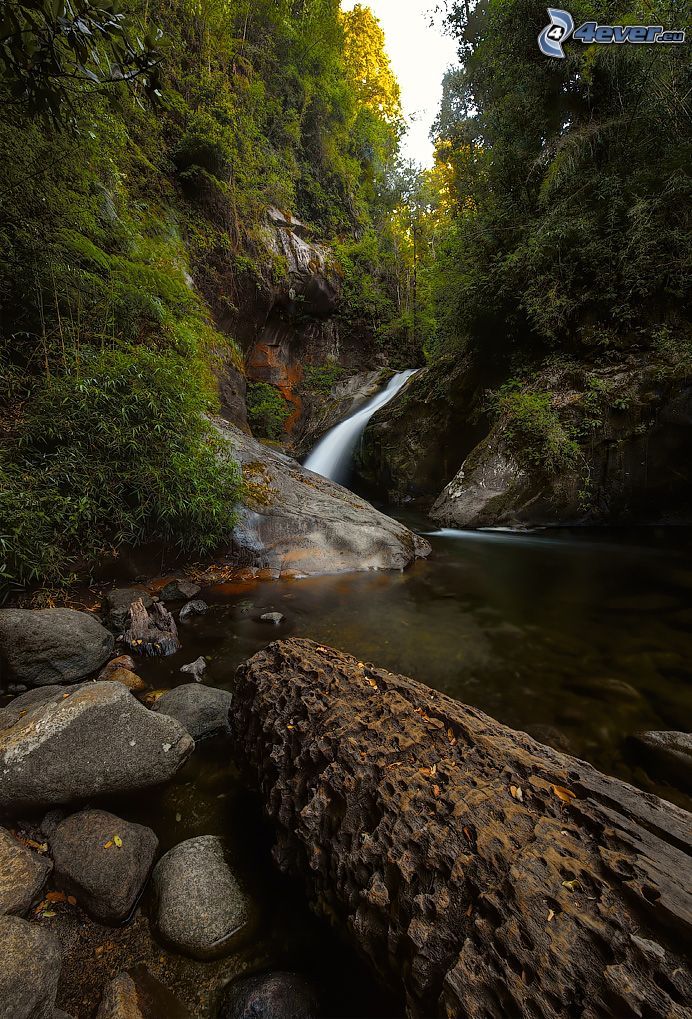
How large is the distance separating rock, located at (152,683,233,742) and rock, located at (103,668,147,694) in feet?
1.25

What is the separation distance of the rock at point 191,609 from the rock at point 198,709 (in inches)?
60.2

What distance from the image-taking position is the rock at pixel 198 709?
2426 mm

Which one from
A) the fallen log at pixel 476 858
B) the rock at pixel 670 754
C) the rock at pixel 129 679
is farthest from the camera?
the rock at pixel 129 679

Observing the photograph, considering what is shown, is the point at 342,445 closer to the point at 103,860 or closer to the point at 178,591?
the point at 178,591

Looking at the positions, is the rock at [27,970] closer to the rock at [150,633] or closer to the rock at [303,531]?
the rock at [150,633]

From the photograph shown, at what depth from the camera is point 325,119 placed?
16078 millimetres

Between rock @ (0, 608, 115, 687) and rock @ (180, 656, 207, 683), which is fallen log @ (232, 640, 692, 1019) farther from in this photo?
rock @ (0, 608, 115, 687)

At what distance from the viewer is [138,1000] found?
3.97 ft

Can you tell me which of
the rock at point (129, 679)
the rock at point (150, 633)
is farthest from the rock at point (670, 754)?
the rock at point (150, 633)

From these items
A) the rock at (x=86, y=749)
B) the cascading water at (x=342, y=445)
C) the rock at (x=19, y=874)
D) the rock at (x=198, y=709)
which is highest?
the cascading water at (x=342, y=445)

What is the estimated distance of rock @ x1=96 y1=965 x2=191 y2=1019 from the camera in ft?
3.81

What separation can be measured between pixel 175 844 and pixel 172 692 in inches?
39.9

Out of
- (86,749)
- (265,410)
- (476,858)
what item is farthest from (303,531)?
(265,410)

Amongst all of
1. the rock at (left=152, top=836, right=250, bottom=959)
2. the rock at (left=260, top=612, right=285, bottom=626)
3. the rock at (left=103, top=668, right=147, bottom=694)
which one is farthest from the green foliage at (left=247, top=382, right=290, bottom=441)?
the rock at (left=152, top=836, right=250, bottom=959)
